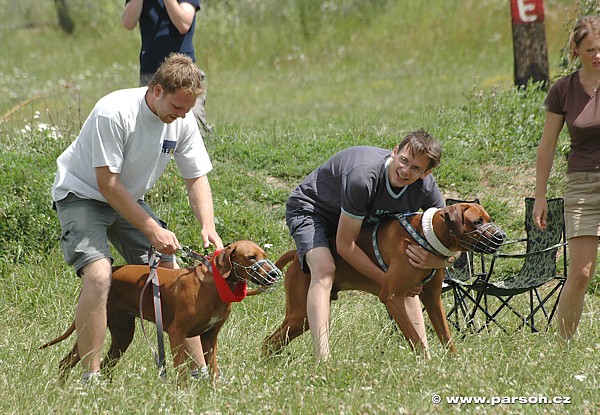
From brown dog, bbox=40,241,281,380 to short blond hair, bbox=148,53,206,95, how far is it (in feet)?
2.48

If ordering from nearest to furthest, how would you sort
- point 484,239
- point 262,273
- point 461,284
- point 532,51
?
point 262,273 < point 484,239 < point 461,284 < point 532,51

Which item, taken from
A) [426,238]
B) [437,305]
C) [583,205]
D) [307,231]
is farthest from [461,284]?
[307,231]

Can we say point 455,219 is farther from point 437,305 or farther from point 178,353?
point 178,353

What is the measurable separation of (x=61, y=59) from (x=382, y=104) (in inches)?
308

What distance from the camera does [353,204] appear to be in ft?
15.4

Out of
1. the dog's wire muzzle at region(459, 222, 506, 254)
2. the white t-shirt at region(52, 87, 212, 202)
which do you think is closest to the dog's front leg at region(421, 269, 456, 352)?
the dog's wire muzzle at region(459, 222, 506, 254)

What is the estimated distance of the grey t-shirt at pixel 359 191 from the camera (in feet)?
15.4

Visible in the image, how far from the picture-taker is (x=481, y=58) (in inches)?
651

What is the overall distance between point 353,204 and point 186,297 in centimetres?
97

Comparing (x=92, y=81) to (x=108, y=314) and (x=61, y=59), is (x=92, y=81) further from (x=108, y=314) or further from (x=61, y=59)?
(x=108, y=314)

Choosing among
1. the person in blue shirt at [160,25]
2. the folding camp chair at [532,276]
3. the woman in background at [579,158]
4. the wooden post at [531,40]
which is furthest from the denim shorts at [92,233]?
the wooden post at [531,40]

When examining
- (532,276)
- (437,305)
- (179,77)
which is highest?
(179,77)

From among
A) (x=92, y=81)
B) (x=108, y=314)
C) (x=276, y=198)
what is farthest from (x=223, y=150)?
(x=92, y=81)

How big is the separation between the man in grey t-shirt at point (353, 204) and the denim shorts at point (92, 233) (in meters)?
0.78
